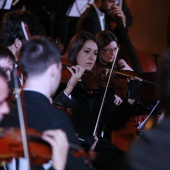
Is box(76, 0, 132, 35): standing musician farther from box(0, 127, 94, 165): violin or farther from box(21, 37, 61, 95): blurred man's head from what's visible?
box(0, 127, 94, 165): violin

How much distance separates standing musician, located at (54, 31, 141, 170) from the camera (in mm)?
3943

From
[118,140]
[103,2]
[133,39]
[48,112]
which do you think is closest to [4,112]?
[48,112]

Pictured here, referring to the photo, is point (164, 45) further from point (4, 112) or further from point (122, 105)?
point (4, 112)

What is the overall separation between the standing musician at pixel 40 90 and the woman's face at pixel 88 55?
170 centimetres

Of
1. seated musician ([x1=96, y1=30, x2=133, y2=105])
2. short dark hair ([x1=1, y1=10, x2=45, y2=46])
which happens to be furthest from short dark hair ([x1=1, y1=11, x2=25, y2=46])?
seated musician ([x1=96, y1=30, x2=133, y2=105])

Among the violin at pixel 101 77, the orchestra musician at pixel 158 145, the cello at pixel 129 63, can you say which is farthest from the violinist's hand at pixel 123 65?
the orchestra musician at pixel 158 145

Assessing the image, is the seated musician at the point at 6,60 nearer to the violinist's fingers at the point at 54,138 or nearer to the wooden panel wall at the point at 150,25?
the violinist's fingers at the point at 54,138

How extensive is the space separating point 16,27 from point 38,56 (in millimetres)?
1284

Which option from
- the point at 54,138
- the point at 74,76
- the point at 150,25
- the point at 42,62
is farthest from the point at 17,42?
the point at 150,25

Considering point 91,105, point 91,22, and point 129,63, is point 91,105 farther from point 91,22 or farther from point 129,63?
point 91,22

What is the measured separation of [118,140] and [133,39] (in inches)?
107

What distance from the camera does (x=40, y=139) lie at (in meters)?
2.17

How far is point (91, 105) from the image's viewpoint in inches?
162

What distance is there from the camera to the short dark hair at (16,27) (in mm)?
3689
